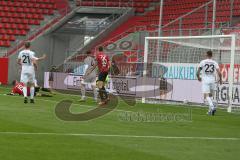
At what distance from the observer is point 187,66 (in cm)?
2716

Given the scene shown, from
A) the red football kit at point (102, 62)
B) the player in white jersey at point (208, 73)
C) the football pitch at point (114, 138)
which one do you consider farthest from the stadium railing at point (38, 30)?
the football pitch at point (114, 138)

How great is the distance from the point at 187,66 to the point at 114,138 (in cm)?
1457

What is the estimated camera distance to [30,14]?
45875mm

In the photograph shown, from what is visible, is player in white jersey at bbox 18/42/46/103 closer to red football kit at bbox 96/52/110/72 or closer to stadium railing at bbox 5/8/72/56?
red football kit at bbox 96/52/110/72

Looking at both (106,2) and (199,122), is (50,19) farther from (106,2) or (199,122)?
(199,122)

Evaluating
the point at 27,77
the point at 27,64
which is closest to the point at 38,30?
the point at 27,77

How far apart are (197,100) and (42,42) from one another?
68.1 ft

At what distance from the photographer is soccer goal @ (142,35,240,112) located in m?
24.3

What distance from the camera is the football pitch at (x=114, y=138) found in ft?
34.9

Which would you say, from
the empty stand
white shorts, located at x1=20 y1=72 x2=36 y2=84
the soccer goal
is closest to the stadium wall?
the empty stand

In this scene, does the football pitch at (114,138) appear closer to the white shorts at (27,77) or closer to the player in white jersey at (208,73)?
the player in white jersey at (208,73)

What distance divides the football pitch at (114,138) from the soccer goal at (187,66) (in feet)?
18.3

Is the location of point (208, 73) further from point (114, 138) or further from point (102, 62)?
point (114, 138)

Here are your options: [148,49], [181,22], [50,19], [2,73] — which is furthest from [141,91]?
[50,19]
